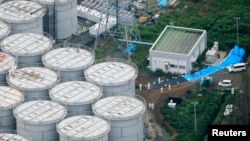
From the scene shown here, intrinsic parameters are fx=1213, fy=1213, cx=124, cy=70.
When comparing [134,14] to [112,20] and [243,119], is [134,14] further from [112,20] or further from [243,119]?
[243,119]

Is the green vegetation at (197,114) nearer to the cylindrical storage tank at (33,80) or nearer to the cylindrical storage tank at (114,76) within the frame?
the cylindrical storage tank at (114,76)

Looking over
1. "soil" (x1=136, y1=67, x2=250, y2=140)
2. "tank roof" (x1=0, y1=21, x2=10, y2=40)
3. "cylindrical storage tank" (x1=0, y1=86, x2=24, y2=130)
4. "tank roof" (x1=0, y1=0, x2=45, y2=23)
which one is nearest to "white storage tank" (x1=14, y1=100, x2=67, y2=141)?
"cylindrical storage tank" (x1=0, y1=86, x2=24, y2=130)

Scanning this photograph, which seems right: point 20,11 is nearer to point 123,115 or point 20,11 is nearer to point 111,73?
point 111,73

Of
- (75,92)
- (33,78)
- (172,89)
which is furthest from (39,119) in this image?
(172,89)

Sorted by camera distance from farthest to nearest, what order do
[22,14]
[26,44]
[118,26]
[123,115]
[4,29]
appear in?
[118,26]
[22,14]
[4,29]
[26,44]
[123,115]

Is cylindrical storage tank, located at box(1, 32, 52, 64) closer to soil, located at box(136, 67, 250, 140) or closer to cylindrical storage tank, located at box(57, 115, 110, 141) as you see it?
soil, located at box(136, 67, 250, 140)

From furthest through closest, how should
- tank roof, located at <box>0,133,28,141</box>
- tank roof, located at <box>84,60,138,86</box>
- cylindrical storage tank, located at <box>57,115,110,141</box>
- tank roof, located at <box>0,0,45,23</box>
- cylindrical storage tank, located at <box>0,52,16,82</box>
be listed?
1. tank roof, located at <box>0,0,45,23</box>
2. cylindrical storage tank, located at <box>0,52,16,82</box>
3. tank roof, located at <box>84,60,138,86</box>
4. tank roof, located at <box>0,133,28,141</box>
5. cylindrical storage tank, located at <box>57,115,110,141</box>
